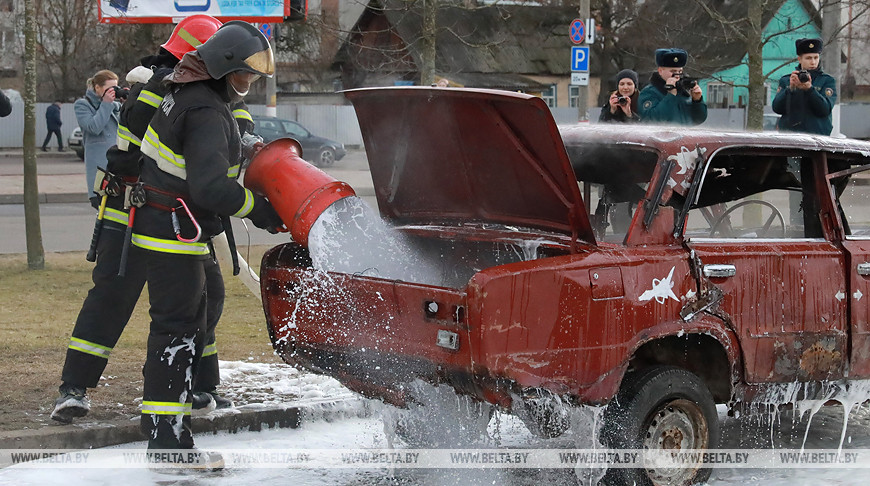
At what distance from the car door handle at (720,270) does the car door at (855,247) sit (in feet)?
2.64

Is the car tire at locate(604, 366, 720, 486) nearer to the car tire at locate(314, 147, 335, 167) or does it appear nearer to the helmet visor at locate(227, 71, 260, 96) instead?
the helmet visor at locate(227, 71, 260, 96)

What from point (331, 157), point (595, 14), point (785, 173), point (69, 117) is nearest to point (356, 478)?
point (785, 173)

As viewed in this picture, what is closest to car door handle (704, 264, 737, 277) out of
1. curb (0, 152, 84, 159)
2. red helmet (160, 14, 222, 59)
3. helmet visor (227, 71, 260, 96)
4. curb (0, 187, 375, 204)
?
helmet visor (227, 71, 260, 96)

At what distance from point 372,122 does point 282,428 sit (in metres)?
1.73

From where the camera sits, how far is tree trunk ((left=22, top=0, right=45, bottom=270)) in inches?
417

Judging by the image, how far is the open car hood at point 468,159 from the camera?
4.50 metres

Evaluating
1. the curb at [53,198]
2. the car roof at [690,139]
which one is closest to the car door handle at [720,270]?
the car roof at [690,139]

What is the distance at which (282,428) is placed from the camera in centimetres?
581

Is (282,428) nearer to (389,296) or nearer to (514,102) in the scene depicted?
(389,296)

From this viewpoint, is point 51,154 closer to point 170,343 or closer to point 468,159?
point 170,343

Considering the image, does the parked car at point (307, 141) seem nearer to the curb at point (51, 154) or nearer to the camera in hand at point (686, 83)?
the curb at point (51, 154)

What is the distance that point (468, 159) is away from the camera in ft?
16.5

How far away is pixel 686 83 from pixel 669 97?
249mm

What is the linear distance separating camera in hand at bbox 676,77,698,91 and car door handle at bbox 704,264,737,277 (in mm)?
4021
